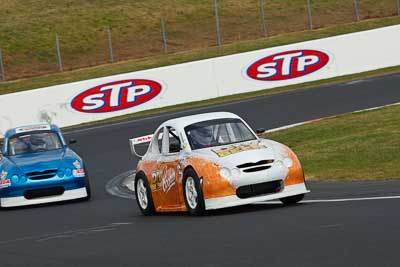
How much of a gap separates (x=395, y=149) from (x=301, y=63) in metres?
20.3

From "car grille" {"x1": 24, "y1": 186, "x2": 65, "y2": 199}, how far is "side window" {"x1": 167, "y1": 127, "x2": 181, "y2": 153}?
167 inches

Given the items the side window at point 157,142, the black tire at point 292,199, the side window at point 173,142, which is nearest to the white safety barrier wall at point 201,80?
the side window at point 157,142

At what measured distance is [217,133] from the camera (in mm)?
14578

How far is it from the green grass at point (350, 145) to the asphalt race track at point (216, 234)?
114cm

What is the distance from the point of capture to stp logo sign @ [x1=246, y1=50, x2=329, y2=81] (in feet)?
127

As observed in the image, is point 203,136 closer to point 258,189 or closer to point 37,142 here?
point 258,189

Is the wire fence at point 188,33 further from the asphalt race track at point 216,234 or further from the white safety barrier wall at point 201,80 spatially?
the asphalt race track at point 216,234

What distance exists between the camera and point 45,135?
20.7 metres

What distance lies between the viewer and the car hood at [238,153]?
13406 millimetres

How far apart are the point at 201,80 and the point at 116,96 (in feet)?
10.5

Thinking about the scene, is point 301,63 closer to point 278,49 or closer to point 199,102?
point 278,49

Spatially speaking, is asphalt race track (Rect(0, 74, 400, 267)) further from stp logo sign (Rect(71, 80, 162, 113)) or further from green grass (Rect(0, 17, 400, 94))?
Answer: green grass (Rect(0, 17, 400, 94))

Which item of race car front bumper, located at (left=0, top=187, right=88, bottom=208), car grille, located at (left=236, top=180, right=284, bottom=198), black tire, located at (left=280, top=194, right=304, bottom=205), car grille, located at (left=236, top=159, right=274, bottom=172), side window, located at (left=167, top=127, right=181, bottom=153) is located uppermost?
side window, located at (left=167, top=127, right=181, bottom=153)

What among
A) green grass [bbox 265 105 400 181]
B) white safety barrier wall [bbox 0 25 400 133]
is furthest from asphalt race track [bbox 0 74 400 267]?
white safety barrier wall [bbox 0 25 400 133]
